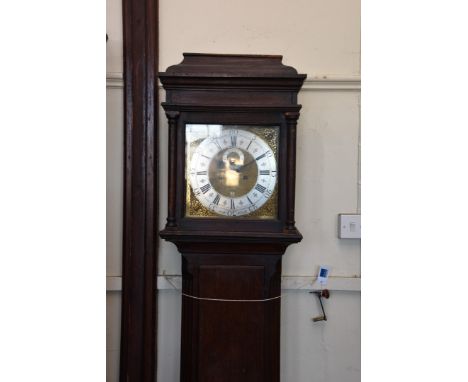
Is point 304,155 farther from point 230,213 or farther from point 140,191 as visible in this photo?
point 140,191

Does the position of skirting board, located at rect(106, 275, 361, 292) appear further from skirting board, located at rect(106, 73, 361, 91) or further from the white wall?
skirting board, located at rect(106, 73, 361, 91)

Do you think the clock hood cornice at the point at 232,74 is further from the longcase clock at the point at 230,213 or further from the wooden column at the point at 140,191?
the wooden column at the point at 140,191

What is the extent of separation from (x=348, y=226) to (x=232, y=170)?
0.61 meters

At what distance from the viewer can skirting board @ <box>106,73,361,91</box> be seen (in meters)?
2.10

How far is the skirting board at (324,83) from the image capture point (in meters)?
2.10

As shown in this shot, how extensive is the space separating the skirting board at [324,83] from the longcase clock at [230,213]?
0.35 metres

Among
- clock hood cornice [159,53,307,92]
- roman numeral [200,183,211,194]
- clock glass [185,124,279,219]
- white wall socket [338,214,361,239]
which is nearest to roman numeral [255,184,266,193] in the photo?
clock glass [185,124,279,219]

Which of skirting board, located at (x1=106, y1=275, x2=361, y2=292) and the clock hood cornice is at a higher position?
the clock hood cornice

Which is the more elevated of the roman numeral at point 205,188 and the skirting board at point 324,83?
the skirting board at point 324,83

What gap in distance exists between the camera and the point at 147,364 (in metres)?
2.13

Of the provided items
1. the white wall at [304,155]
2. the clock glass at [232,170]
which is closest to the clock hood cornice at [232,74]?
the clock glass at [232,170]
